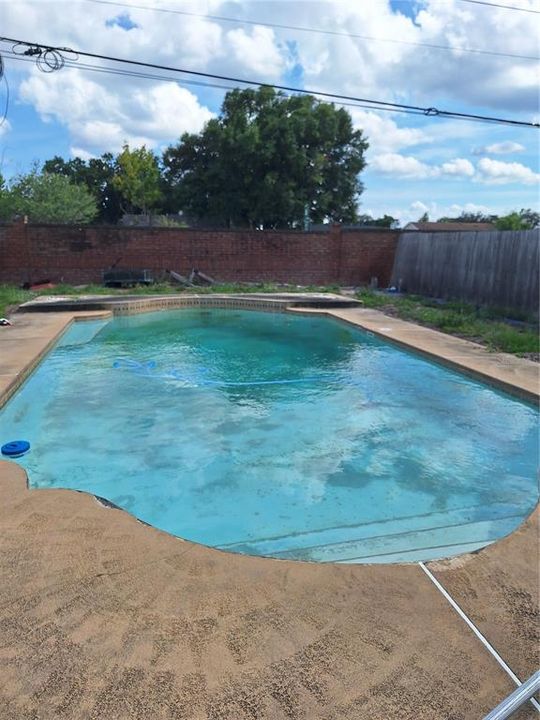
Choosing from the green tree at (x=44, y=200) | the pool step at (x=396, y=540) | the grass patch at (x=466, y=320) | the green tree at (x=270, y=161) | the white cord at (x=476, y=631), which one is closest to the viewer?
the white cord at (x=476, y=631)

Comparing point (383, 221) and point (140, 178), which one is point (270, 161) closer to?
point (140, 178)

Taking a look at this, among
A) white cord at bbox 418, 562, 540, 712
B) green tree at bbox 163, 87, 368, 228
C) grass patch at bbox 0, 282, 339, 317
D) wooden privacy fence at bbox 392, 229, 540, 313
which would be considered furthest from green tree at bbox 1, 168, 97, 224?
white cord at bbox 418, 562, 540, 712

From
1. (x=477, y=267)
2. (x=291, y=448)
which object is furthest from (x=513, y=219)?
(x=291, y=448)

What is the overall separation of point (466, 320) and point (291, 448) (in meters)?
6.54

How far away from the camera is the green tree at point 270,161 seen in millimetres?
21250

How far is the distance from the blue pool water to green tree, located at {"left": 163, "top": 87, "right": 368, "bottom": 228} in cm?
1514

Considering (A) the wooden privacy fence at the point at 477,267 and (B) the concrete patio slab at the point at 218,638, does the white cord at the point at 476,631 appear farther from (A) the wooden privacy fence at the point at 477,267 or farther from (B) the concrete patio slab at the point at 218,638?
(A) the wooden privacy fence at the point at 477,267

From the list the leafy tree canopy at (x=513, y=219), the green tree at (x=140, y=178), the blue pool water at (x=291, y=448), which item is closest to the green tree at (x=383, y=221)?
the leafy tree canopy at (x=513, y=219)

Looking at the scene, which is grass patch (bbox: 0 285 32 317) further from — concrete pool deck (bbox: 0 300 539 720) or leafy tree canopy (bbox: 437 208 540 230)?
leafy tree canopy (bbox: 437 208 540 230)

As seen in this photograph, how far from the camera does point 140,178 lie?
29953 millimetres

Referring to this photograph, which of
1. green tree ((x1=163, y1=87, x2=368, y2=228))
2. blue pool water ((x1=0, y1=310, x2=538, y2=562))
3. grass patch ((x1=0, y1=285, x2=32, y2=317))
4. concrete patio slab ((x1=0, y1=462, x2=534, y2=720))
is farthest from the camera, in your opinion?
green tree ((x1=163, y1=87, x2=368, y2=228))

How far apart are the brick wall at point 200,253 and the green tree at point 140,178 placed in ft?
47.0

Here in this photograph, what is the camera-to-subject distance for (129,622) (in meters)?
2.06

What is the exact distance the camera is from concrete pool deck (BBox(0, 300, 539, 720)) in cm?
171
